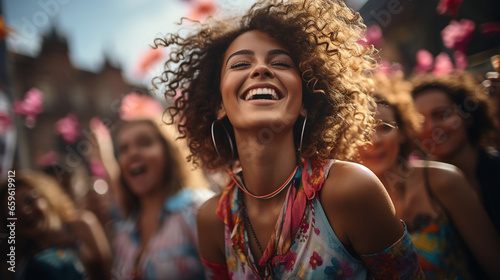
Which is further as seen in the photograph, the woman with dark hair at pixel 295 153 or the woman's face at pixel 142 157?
the woman's face at pixel 142 157

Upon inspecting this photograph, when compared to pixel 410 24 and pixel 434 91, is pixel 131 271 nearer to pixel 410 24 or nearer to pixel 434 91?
pixel 434 91

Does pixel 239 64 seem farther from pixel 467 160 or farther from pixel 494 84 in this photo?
pixel 467 160

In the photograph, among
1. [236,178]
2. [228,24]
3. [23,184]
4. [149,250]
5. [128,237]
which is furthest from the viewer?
[23,184]

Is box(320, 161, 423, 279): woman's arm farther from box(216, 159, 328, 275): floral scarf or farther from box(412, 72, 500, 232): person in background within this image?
box(412, 72, 500, 232): person in background

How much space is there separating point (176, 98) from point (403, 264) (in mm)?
1416

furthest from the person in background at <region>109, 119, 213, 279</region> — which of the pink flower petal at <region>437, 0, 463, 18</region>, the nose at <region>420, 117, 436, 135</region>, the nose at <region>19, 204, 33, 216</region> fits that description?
the pink flower petal at <region>437, 0, 463, 18</region>

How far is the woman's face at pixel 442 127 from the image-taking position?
82.1 inches

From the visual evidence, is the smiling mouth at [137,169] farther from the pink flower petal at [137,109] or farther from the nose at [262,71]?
the nose at [262,71]

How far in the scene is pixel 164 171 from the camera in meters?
2.75

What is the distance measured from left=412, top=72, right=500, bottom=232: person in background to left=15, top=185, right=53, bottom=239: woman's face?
338 centimetres

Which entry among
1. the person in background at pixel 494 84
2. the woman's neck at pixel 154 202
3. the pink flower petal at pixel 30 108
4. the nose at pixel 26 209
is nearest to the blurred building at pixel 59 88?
the pink flower petal at pixel 30 108

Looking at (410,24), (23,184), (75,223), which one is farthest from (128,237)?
(410,24)

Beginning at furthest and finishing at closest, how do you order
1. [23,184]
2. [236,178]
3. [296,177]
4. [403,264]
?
[23,184], [236,178], [296,177], [403,264]

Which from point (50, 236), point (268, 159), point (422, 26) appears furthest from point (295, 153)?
point (50, 236)
